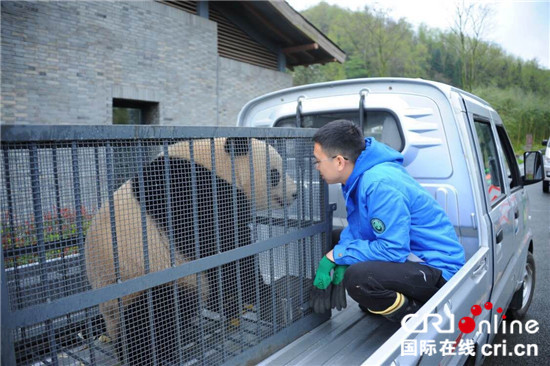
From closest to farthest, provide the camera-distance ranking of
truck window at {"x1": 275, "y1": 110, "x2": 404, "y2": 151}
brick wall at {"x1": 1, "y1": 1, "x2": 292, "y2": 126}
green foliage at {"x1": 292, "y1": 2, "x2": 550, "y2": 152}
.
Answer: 1. truck window at {"x1": 275, "y1": 110, "x2": 404, "y2": 151}
2. brick wall at {"x1": 1, "y1": 1, "x2": 292, "y2": 126}
3. green foliage at {"x1": 292, "y1": 2, "x2": 550, "y2": 152}

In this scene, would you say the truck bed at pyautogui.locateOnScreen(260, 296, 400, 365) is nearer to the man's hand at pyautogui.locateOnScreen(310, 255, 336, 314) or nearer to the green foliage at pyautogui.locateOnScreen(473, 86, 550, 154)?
the man's hand at pyautogui.locateOnScreen(310, 255, 336, 314)

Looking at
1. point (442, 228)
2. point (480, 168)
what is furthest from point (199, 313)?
point (480, 168)

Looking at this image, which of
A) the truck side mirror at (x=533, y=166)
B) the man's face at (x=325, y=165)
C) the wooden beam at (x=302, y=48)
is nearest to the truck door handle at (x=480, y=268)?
the man's face at (x=325, y=165)

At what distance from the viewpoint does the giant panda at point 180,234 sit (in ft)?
4.65

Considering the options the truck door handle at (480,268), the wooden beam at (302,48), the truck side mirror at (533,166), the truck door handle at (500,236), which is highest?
the wooden beam at (302,48)

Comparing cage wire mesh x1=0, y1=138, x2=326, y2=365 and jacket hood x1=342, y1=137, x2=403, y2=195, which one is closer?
cage wire mesh x1=0, y1=138, x2=326, y2=365

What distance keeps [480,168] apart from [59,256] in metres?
2.39

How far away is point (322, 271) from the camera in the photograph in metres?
2.11

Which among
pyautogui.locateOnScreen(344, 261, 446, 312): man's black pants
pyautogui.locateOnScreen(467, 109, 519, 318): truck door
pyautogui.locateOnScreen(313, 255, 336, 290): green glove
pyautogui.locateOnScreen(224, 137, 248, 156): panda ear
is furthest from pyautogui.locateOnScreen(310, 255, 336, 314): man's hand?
pyautogui.locateOnScreen(467, 109, 519, 318): truck door

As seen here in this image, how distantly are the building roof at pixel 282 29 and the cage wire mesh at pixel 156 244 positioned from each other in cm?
967

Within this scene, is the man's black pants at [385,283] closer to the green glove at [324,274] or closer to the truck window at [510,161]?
the green glove at [324,274]

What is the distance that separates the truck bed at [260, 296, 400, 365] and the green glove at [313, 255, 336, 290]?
292 mm

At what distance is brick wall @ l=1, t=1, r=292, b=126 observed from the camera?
264 inches

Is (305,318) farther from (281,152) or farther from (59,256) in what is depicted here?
(59,256)
